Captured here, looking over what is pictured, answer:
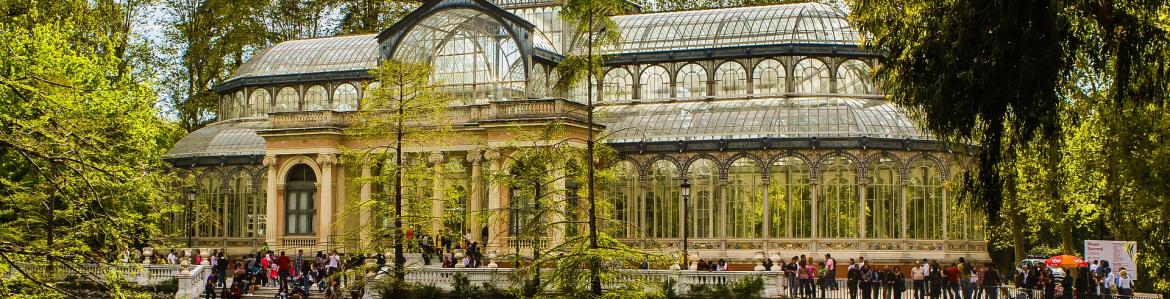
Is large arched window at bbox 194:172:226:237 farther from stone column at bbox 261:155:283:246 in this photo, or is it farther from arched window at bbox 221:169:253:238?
stone column at bbox 261:155:283:246

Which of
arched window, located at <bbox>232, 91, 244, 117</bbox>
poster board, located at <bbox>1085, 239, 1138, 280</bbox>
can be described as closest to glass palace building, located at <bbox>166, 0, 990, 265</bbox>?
arched window, located at <bbox>232, 91, 244, 117</bbox>

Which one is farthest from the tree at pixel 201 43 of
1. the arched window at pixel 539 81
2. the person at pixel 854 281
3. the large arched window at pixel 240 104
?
the person at pixel 854 281

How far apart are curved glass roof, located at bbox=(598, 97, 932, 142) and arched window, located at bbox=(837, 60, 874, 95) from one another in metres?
0.70

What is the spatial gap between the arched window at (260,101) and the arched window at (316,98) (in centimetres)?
179

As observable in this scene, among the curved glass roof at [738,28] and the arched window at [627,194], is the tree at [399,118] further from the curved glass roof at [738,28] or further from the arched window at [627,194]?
the curved glass roof at [738,28]

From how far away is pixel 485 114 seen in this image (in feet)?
161

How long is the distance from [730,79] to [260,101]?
19194 millimetres

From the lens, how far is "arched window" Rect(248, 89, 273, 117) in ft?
193

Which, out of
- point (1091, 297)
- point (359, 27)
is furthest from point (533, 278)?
point (359, 27)

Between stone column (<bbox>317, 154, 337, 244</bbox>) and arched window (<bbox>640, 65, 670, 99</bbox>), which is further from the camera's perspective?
arched window (<bbox>640, 65, 670, 99</bbox>)

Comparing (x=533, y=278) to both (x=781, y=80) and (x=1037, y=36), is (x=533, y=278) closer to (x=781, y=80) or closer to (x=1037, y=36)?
(x=1037, y=36)

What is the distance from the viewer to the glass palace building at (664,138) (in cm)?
4759

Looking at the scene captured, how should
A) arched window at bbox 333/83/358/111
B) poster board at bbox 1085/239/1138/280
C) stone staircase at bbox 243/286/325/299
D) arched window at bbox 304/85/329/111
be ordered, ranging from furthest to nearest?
1. arched window at bbox 304/85/329/111
2. arched window at bbox 333/83/358/111
3. stone staircase at bbox 243/286/325/299
4. poster board at bbox 1085/239/1138/280

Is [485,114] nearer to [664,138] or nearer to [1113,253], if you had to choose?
[664,138]
